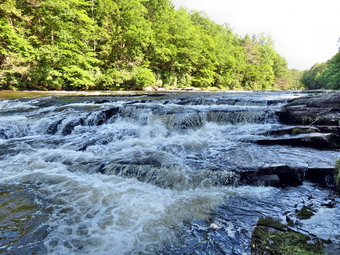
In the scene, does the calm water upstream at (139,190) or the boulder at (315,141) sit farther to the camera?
the boulder at (315,141)

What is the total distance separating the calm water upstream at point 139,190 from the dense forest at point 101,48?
10053 millimetres

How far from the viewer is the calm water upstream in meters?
2.25

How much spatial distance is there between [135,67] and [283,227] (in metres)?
20.4

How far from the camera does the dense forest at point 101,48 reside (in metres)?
14.6

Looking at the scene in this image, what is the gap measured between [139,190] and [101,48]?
20.2 meters

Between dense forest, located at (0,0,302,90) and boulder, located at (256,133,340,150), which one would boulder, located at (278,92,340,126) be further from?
dense forest, located at (0,0,302,90)

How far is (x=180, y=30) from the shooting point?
26.5m

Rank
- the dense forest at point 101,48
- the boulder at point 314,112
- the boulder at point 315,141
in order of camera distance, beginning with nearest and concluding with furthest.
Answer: the boulder at point 315,141, the boulder at point 314,112, the dense forest at point 101,48

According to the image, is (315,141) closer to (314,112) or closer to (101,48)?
(314,112)

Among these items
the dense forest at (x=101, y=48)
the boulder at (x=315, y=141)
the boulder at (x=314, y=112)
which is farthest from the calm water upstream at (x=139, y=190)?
the dense forest at (x=101, y=48)

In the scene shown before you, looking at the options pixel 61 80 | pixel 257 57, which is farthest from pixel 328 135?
pixel 257 57

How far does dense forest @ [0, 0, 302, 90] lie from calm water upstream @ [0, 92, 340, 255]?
33.0ft

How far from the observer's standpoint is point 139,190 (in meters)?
3.44

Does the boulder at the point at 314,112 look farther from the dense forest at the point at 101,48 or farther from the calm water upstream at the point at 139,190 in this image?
the dense forest at the point at 101,48
